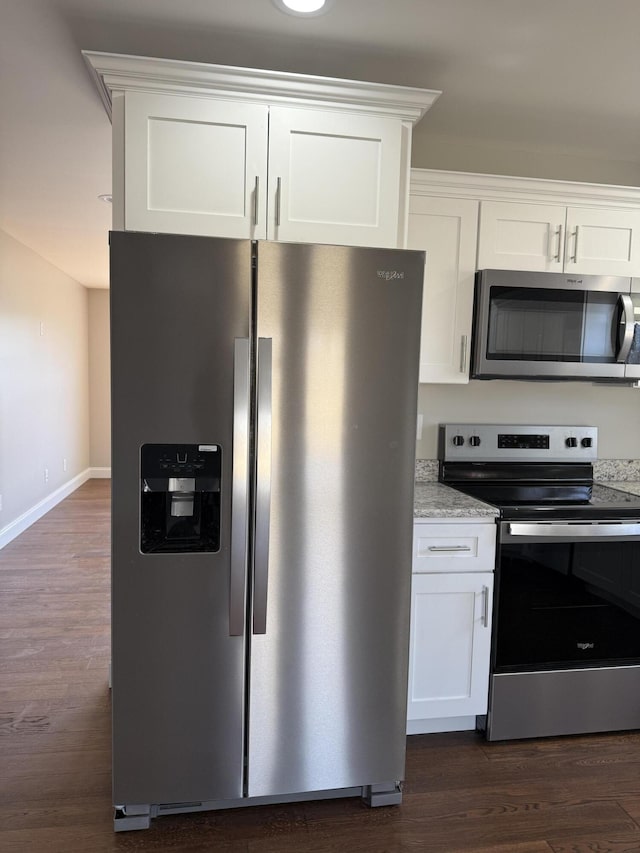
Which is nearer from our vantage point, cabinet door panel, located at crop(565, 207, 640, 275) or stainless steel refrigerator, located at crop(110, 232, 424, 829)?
stainless steel refrigerator, located at crop(110, 232, 424, 829)

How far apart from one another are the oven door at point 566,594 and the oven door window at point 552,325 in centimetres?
73

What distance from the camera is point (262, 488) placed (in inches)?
70.2

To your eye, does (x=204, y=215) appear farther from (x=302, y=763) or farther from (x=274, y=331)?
(x=302, y=763)

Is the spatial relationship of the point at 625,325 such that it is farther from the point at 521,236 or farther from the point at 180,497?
the point at 180,497

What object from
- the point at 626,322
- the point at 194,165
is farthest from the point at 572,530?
the point at 194,165

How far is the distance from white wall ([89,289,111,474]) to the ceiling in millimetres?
5056

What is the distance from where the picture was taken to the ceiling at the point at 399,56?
6.00ft

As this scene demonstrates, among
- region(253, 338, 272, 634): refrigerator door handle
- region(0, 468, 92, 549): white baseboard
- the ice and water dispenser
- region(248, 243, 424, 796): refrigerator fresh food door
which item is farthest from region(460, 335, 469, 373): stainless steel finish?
region(0, 468, 92, 549): white baseboard

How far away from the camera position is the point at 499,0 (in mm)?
1754

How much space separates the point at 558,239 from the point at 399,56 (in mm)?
1047

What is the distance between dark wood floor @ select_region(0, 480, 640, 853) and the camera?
185 centimetres

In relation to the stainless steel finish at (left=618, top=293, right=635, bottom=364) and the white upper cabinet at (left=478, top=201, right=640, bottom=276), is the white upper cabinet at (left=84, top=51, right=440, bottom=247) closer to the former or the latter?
the white upper cabinet at (left=478, top=201, right=640, bottom=276)

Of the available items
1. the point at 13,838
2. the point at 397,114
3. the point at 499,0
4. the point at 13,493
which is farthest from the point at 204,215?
the point at 13,493

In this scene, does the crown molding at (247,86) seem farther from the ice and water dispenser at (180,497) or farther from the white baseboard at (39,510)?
the white baseboard at (39,510)
